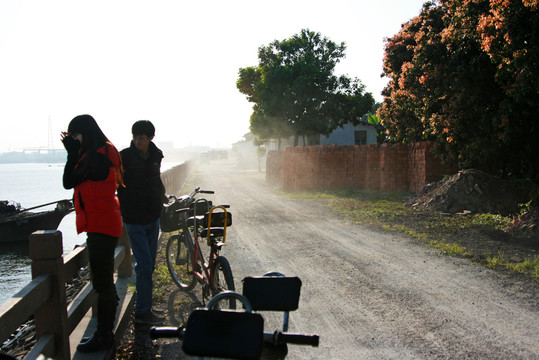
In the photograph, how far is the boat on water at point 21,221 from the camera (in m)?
23.4

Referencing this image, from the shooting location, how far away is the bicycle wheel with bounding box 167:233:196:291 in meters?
6.25

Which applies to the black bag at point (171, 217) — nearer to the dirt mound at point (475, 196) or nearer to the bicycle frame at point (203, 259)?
the bicycle frame at point (203, 259)

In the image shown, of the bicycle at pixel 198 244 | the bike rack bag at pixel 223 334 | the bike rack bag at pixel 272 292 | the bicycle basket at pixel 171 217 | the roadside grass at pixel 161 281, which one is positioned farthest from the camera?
the roadside grass at pixel 161 281

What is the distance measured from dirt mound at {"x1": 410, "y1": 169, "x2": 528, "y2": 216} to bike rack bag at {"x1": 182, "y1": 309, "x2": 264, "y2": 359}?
12820 mm

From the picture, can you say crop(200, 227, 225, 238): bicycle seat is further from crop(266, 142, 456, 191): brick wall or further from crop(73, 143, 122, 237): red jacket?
crop(266, 142, 456, 191): brick wall

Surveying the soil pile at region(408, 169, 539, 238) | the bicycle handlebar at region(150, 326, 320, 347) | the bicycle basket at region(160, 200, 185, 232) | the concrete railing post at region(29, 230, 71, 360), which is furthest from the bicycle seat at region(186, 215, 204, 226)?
the soil pile at region(408, 169, 539, 238)

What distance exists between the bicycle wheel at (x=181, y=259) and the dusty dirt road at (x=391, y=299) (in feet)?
2.50

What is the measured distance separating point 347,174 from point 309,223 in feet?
34.5

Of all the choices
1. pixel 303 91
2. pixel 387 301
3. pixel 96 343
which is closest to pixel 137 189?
pixel 96 343

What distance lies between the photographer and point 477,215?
12.9 m

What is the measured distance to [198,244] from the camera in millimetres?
5559

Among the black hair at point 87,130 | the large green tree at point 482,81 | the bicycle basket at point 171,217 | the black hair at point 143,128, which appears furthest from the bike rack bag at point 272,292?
the large green tree at point 482,81

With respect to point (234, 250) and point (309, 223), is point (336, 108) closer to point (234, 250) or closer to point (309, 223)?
point (309, 223)

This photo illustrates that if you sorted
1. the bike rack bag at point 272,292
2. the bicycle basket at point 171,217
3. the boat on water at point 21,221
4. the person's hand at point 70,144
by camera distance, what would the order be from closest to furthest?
1. the bike rack bag at point 272,292
2. the person's hand at point 70,144
3. the bicycle basket at point 171,217
4. the boat on water at point 21,221
